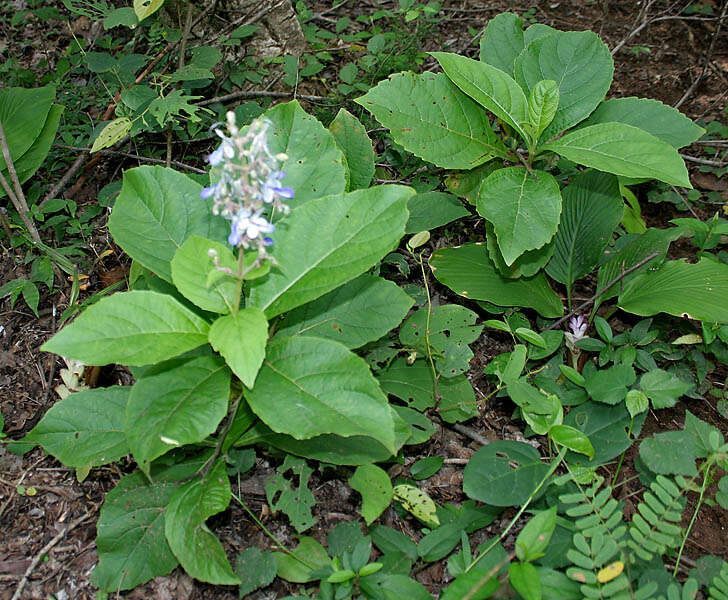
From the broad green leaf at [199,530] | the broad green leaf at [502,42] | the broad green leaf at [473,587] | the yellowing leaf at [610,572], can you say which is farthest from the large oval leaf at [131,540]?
the broad green leaf at [502,42]

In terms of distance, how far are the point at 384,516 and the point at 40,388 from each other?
70.9 inches

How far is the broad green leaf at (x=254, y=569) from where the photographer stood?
7.61ft

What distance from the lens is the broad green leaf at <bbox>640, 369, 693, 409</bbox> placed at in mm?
2570

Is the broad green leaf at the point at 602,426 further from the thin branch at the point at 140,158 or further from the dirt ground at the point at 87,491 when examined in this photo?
the thin branch at the point at 140,158

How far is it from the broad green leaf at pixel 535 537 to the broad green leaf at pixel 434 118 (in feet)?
5.54

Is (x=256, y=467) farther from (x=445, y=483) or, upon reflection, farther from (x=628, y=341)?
(x=628, y=341)

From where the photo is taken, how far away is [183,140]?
13.0ft

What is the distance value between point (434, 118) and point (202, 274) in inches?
61.6

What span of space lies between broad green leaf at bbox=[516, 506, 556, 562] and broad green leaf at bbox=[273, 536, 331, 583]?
29.2 inches

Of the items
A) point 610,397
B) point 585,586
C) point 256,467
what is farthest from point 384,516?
point 610,397

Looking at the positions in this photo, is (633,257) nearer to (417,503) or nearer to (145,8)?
(417,503)

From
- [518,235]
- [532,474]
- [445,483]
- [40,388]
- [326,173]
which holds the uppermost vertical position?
[326,173]

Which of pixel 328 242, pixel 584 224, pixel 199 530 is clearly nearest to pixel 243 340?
pixel 328 242

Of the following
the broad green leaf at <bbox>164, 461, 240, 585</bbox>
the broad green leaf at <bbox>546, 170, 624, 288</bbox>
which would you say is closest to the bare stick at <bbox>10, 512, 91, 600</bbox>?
the broad green leaf at <bbox>164, 461, 240, 585</bbox>
